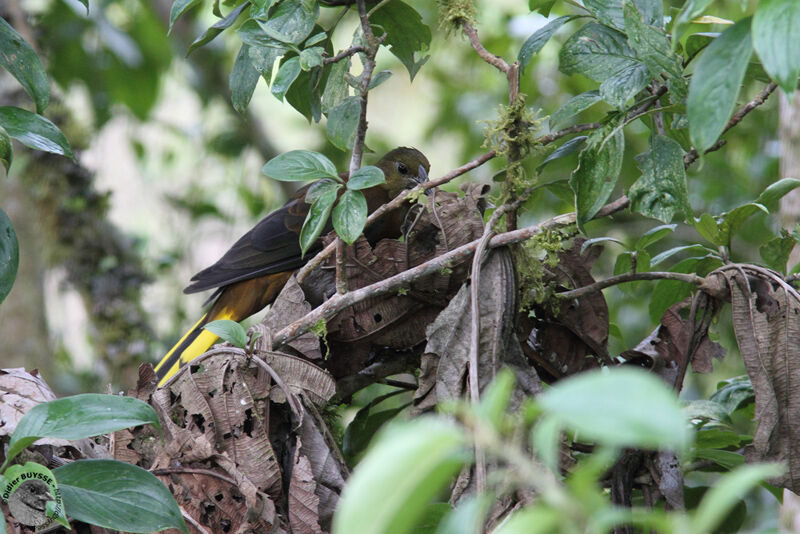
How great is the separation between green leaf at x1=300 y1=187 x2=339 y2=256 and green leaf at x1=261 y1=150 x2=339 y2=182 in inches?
1.5

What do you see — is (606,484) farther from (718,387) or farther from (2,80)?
(2,80)

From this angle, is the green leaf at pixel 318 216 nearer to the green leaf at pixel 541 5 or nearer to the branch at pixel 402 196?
the branch at pixel 402 196

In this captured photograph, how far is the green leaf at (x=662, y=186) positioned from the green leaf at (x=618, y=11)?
0.80ft

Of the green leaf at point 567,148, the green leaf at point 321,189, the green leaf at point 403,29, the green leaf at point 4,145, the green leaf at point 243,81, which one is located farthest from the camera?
the green leaf at point 403,29

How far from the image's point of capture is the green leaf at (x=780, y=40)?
790 mm

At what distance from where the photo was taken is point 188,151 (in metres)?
5.50

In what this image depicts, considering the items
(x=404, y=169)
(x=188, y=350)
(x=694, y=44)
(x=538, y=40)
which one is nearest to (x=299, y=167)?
(x=538, y=40)

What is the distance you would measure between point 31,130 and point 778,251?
4.80ft

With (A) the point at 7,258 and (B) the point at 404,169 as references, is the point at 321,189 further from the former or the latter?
(B) the point at 404,169

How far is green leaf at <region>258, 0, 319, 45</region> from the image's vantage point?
Answer: 59.9 inches

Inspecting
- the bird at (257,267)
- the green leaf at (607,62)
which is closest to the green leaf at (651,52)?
the green leaf at (607,62)

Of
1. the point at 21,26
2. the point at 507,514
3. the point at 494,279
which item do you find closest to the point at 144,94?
the point at 21,26

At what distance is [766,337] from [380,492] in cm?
111

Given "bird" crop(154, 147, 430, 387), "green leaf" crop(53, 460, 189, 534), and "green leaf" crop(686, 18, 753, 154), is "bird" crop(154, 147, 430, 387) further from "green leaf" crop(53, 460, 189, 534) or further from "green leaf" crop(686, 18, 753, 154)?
"green leaf" crop(686, 18, 753, 154)
